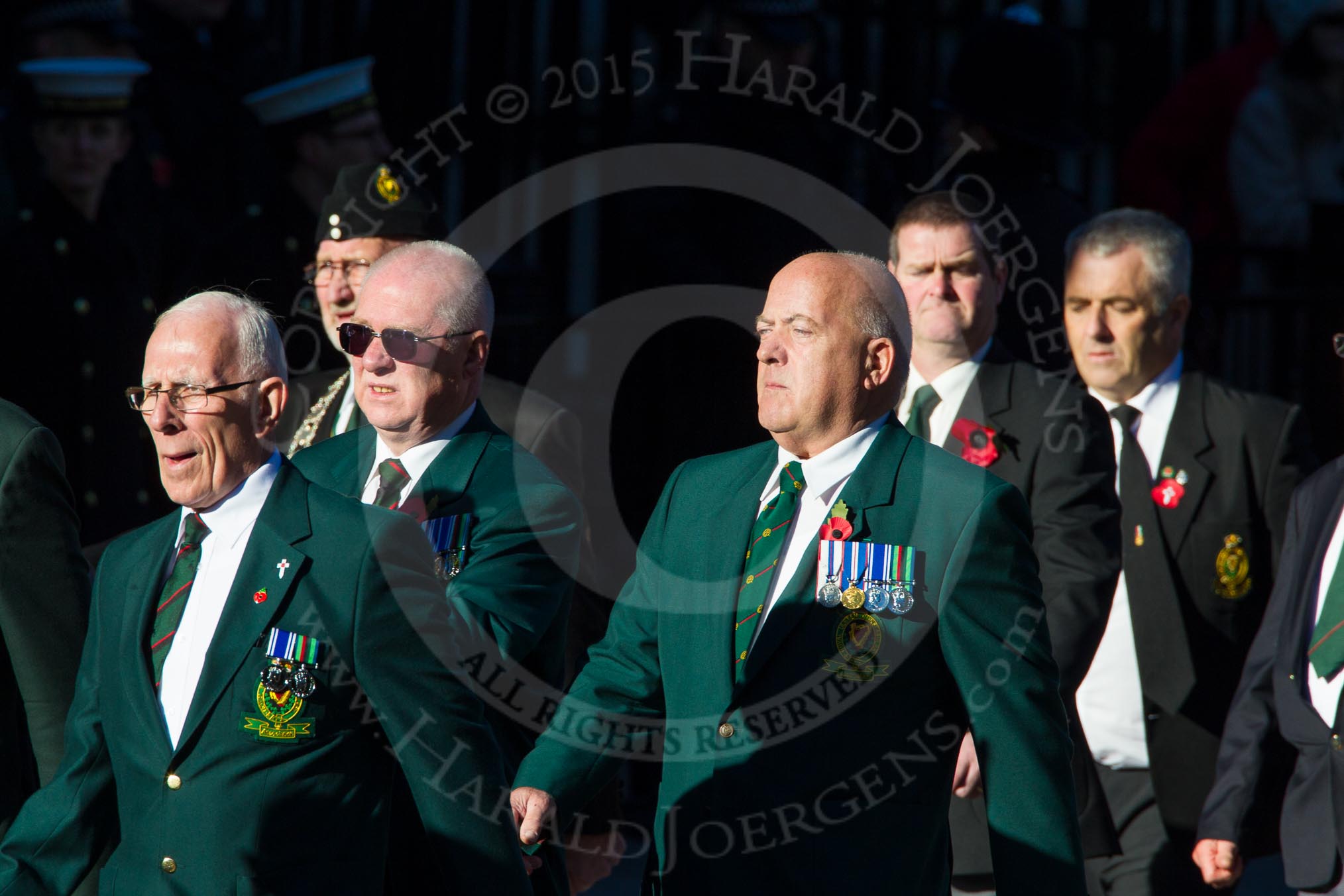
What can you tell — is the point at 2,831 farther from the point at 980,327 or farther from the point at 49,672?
the point at 980,327

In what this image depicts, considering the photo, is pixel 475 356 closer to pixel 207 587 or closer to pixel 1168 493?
pixel 207 587

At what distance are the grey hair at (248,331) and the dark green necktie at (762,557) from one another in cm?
97

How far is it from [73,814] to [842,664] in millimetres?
1488

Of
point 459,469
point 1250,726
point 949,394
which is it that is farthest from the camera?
point 949,394

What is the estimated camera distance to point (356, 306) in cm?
521

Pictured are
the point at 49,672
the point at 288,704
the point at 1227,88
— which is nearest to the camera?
the point at 288,704

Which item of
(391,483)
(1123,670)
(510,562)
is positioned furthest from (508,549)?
(1123,670)

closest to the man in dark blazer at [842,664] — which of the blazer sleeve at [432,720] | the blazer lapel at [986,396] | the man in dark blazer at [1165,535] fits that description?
the blazer sleeve at [432,720]

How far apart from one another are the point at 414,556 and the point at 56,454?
978 mm

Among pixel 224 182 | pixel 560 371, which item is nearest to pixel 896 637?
pixel 560 371

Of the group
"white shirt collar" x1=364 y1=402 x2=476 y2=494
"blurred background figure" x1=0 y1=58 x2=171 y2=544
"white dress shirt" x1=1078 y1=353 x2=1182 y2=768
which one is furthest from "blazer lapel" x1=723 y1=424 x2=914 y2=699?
"blurred background figure" x1=0 y1=58 x2=171 y2=544

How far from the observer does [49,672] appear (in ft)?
14.1

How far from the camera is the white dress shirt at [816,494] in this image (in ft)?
12.8

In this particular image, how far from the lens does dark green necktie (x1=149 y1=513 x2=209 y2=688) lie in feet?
12.5
